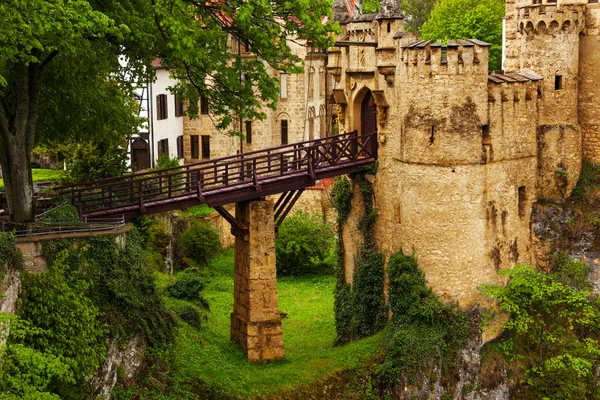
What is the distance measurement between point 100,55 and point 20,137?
322cm

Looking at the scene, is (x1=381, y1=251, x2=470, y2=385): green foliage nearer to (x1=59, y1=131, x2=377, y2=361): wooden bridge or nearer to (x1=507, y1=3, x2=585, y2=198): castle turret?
(x1=59, y1=131, x2=377, y2=361): wooden bridge

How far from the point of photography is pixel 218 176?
31.6m

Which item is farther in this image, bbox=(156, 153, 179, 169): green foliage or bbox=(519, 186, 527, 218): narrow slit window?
bbox=(156, 153, 179, 169): green foliage

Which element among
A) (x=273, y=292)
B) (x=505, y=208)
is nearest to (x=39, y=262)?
(x=273, y=292)

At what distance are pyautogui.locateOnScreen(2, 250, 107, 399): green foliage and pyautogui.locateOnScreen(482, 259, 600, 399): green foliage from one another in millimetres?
13174

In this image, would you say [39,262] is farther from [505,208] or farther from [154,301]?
[505,208]

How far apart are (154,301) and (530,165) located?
45.3 feet

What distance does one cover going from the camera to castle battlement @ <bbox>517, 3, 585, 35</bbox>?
34.6 meters

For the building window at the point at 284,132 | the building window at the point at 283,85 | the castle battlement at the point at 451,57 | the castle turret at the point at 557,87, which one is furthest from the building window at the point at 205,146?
the castle battlement at the point at 451,57

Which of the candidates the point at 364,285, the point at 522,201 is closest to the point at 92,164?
the point at 364,285

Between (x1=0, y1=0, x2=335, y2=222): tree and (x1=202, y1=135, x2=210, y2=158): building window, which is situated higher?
(x1=0, y1=0, x2=335, y2=222): tree

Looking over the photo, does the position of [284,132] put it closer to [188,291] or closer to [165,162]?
[165,162]

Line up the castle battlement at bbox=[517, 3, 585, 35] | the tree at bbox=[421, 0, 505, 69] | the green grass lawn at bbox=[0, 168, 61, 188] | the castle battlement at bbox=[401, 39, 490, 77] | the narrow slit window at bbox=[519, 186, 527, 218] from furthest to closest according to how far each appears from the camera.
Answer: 1. the tree at bbox=[421, 0, 505, 69]
2. the green grass lawn at bbox=[0, 168, 61, 188]
3. the castle battlement at bbox=[517, 3, 585, 35]
4. the narrow slit window at bbox=[519, 186, 527, 218]
5. the castle battlement at bbox=[401, 39, 490, 77]

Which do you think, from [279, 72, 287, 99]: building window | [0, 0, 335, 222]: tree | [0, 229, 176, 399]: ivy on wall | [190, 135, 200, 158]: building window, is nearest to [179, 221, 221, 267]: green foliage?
[190, 135, 200, 158]: building window
